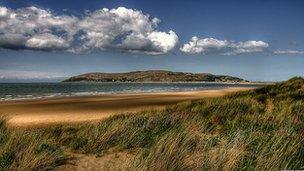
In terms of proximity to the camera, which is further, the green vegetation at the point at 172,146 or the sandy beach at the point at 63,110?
the sandy beach at the point at 63,110

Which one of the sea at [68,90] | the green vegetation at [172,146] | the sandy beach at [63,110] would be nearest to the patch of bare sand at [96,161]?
the green vegetation at [172,146]

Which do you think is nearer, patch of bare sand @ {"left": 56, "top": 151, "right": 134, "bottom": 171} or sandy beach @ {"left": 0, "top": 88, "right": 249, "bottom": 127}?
patch of bare sand @ {"left": 56, "top": 151, "right": 134, "bottom": 171}

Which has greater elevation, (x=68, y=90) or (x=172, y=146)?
(x=172, y=146)

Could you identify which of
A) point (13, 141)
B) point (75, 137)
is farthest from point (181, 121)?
point (13, 141)

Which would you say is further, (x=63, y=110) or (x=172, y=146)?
(x=63, y=110)

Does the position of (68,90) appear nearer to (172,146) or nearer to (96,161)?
(96,161)

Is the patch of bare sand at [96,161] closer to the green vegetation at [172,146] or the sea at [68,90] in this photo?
the green vegetation at [172,146]

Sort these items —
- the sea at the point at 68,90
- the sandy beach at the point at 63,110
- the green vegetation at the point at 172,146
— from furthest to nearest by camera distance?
the sea at the point at 68,90, the sandy beach at the point at 63,110, the green vegetation at the point at 172,146

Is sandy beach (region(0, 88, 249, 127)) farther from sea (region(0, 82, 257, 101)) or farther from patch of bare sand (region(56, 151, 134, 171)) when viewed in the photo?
sea (region(0, 82, 257, 101))

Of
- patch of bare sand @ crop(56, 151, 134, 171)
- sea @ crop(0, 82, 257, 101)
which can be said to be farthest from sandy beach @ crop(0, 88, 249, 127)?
sea @ crop(0, 82, 257, 101)

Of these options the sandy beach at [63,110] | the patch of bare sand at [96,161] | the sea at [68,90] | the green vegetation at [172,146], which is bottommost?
the sea at [68,90]

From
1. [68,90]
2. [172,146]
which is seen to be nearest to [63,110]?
[172,146]

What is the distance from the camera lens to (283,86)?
112ft

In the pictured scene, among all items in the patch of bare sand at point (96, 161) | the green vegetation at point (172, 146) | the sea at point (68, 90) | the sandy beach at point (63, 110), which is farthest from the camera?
the sea at point (68, 90)
